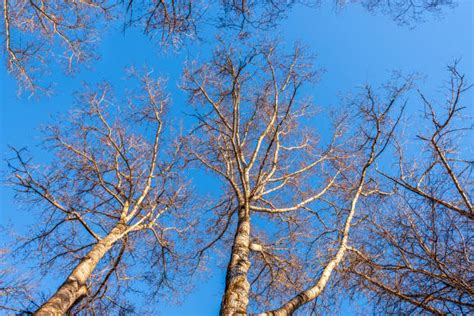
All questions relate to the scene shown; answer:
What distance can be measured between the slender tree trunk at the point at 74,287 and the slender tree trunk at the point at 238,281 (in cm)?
234

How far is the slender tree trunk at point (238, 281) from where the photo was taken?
3.52m

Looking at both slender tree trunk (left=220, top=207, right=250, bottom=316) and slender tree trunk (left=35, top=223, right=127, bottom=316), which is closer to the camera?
slender tree trunk (left=220, top=207, right=250, bottom=316)

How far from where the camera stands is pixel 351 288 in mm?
4754

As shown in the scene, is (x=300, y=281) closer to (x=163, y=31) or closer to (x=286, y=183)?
(x=286, y=183)

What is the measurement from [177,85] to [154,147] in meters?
2.70

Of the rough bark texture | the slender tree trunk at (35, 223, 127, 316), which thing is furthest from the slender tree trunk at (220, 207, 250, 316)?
the slender tree trunk at (35, 223, 127, 316)

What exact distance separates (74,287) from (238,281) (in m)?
2.75

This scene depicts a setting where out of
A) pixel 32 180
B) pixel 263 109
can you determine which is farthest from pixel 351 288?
pixel 32 180

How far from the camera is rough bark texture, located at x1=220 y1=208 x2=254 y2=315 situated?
3520 millimetres

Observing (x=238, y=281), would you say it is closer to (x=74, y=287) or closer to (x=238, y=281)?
(x=238, y=281)

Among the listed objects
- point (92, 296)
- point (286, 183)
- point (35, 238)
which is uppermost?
point (286, 183)

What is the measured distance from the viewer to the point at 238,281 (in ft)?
12.6

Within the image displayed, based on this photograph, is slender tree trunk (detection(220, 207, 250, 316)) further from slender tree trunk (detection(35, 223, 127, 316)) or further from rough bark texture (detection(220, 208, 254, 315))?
slender tree trunk (detection(35, 223, 127, 316))

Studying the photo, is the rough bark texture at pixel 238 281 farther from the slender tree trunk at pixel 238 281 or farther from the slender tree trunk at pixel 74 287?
the slender tree trunk at pixel 74 287
